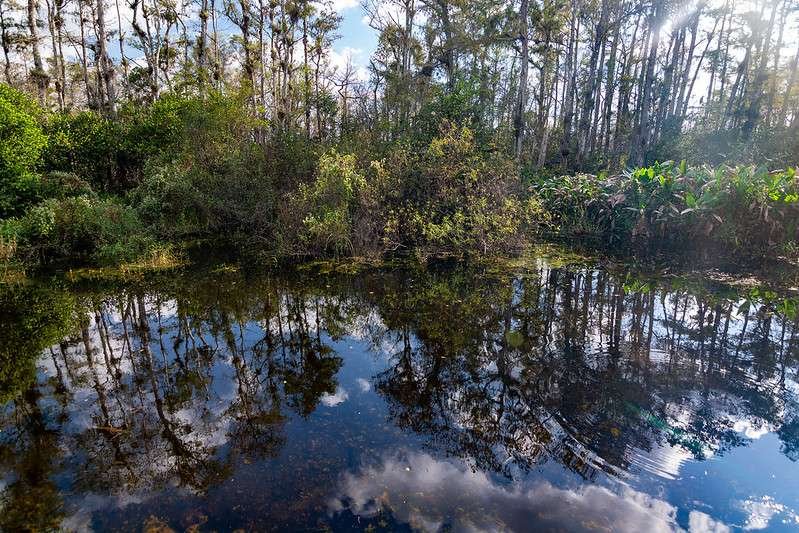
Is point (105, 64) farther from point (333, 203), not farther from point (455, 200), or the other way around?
point (455, 200)

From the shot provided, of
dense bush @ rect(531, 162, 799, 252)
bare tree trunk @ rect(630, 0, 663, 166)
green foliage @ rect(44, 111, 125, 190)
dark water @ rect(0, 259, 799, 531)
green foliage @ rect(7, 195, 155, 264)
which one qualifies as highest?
bare tree trunk @ rect(630, 0, 663, 166)

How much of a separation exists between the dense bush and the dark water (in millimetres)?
3031

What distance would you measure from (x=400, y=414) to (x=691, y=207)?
9.53 metres

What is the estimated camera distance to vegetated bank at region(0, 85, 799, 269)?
10.2 meters

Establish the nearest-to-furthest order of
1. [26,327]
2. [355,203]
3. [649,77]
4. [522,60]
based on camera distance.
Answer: [26,327] < [355,203] < [522,60] < [649,77]

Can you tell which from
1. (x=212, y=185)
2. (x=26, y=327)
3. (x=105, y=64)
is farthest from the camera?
(x=105, y=64)

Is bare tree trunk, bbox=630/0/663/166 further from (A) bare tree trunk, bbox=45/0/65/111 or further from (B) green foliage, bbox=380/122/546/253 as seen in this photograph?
(A) bare tree trunk, bbox=45/0/65/111

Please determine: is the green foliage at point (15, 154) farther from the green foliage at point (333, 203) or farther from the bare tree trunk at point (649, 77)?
the bare tree trunk at point (649, 77)

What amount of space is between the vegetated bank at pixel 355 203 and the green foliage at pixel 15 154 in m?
0.03

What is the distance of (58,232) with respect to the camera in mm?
10531

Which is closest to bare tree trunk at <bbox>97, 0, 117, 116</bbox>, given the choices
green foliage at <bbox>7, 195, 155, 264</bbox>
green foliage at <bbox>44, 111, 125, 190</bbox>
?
green foliage at <bbox>44, 111, 125, 190</bbox>

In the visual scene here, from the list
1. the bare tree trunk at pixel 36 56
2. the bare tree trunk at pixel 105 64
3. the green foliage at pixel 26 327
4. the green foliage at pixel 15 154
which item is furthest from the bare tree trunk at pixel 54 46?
the green foliage at pixel 26 327

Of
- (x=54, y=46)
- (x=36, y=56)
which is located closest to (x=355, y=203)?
(x=36, y=56)

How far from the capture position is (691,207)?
10609mm
